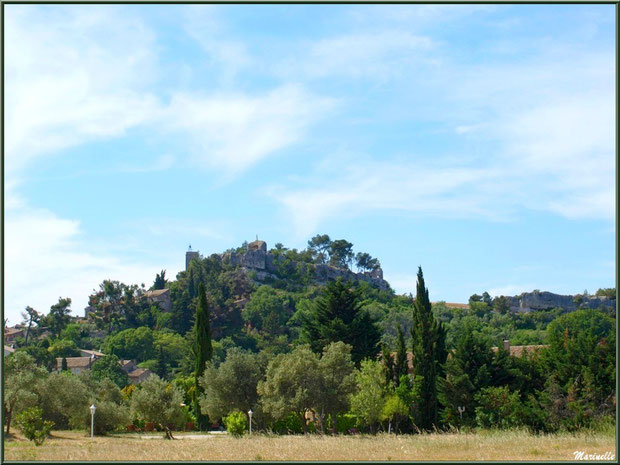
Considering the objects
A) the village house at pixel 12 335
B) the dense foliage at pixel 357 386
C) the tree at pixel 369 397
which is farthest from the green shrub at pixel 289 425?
the village house at pixel 12 335

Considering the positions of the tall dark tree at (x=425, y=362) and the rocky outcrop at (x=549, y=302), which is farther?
the rocky outcrop at (x=549, y=302)

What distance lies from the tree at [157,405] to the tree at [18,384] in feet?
17.2

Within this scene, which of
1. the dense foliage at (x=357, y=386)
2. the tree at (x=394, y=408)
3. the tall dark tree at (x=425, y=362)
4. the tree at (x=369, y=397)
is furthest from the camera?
the tall dark tree at (x=425, y=362)

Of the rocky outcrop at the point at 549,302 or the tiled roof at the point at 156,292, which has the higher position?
the tiled roof at the point at 156,292

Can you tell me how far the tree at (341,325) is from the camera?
43.1 meters

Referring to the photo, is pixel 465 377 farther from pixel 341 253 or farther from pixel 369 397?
pixel 341 253

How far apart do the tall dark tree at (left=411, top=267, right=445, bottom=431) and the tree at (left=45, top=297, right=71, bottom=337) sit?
8186cm

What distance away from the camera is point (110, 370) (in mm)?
77938

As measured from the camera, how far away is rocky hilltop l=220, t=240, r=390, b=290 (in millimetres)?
138250

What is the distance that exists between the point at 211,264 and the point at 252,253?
1417 cm

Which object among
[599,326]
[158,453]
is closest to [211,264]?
[599,326]

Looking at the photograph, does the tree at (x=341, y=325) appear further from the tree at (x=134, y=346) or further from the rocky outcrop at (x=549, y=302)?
the rocky outcrop at (x=549, y=302)

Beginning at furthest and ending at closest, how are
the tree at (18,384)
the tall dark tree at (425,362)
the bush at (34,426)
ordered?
the tall dark tree at (425,362) → the tree at (18,384) → the bush at (34,426)

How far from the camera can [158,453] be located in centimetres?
2153
